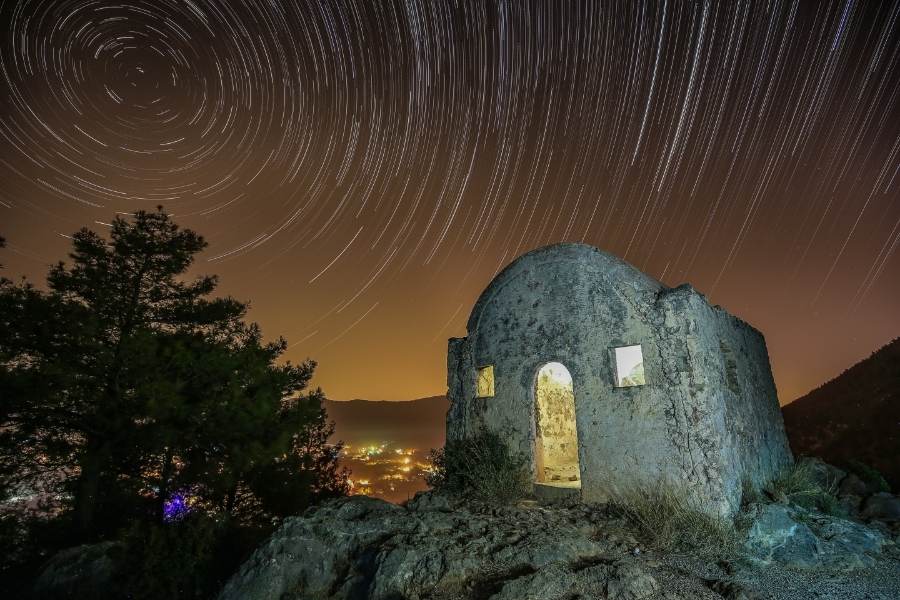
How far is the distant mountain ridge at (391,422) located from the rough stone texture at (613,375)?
66.1 meters

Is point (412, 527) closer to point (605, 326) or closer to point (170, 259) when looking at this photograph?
point (605, 326)

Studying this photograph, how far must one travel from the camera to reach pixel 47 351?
9.45 m

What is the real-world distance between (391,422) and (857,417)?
254ft

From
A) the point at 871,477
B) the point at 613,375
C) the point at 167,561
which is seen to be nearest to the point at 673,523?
the point at 613,375

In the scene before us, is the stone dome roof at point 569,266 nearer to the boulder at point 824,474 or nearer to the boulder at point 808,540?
the boulder at point 808,540

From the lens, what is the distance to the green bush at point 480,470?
7980 mm

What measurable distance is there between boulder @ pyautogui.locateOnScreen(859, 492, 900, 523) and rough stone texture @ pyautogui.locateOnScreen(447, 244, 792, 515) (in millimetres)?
1634

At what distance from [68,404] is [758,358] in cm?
1584

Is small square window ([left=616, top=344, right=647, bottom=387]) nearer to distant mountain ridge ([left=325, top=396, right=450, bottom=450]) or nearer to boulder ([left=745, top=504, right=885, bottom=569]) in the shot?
boulder ([left=745, top=504, right=885, bottom=569])

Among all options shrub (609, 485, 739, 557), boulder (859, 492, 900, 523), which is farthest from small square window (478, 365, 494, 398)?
boulder (859, 492, 900, 523)

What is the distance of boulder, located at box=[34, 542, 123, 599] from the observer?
671cm

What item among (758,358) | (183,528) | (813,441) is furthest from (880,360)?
(183,528)

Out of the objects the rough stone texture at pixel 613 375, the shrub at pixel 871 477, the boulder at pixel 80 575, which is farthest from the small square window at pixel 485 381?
the shrub at pixel 871 477

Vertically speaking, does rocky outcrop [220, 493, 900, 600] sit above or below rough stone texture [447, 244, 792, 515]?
below
